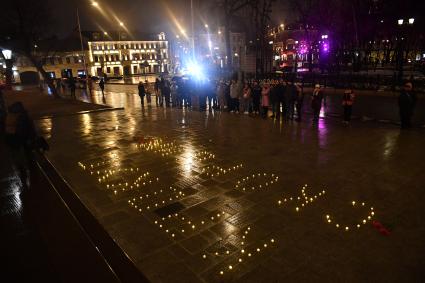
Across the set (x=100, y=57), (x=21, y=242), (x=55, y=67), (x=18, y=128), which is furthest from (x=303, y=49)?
(x=21, y=242)

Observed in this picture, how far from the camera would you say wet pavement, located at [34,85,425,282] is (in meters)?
4.02

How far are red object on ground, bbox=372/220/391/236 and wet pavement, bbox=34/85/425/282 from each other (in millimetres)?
28

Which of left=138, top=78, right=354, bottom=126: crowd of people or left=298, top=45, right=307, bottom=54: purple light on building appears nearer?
left=138, top=78, right=354, bottom=126: crowd of people

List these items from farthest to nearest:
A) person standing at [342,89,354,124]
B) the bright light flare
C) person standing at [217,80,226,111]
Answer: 1. the bright light flare
2. person standing at [217,80,226,111]
3. person standing at [342,89,354,124]

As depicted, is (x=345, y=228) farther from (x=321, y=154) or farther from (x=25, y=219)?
(x=25, y=219)

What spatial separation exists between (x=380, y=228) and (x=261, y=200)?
2.02m

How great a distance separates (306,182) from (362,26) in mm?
36513

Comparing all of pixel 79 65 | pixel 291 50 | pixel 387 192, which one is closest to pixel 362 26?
pixel 387 192

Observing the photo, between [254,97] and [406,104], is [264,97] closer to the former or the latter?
[254,97]

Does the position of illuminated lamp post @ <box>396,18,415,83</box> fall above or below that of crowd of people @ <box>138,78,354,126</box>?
above

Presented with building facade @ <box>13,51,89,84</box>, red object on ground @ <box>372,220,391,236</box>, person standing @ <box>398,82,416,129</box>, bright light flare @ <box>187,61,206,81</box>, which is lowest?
red object on ground @ <box>372,220,391,236</box>

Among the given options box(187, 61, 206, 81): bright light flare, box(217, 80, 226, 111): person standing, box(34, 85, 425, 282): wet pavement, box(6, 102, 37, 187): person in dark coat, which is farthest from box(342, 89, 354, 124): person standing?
box(187, 61, 206, 81): bright light flare

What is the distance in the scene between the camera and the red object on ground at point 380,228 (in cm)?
458

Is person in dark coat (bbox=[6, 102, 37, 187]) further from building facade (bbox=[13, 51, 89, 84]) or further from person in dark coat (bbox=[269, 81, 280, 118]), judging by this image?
building facade (bbox=[13, 51, 89, 84])
